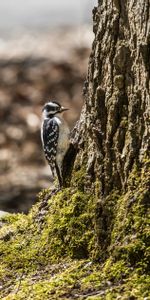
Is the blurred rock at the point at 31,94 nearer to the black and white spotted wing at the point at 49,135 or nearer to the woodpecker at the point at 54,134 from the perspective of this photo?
the woodpecker at the point at 54,134

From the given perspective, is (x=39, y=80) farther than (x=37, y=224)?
Yes

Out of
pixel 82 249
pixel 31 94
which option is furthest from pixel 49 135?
pixel 31 94

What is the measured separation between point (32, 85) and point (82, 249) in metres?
7.97

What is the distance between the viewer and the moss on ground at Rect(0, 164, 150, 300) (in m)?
4.38

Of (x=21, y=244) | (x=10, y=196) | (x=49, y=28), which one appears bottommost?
(x=21, y=244)

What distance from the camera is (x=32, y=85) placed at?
12.6m

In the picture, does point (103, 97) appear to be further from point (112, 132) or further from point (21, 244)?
point (21, 244)

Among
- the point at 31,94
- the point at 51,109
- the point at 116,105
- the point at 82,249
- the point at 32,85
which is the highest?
the point at 32,85

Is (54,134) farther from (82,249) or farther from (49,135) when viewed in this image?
(82,249)

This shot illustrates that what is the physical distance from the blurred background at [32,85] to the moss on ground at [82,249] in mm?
4278

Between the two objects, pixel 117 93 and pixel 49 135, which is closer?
pixel 117 93

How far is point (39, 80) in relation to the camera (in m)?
12.6

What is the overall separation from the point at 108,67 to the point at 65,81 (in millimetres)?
7738

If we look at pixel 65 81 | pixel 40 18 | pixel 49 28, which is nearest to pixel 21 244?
pixel 65 81
